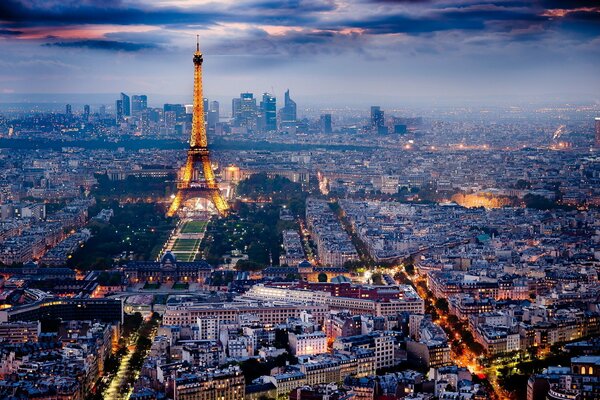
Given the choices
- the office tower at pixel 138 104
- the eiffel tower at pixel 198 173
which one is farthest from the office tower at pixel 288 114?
the eiffel tower at pixel 198 173

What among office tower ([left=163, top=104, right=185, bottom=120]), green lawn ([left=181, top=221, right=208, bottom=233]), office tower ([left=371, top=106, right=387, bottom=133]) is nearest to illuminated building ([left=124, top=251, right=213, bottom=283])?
green lawn ([left=181, top=221, right=208, bottom=233])

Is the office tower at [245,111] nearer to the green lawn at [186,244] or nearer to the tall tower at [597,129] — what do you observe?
the tall tower at [597,129]

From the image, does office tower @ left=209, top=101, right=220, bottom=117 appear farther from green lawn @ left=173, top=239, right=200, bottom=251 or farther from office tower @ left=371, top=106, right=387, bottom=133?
green lawn @ left=173, top=239, right=200, bottom=251

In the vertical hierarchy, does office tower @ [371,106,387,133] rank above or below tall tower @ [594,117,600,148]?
below

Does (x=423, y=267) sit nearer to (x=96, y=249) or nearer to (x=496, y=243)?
(x=496, y=243)

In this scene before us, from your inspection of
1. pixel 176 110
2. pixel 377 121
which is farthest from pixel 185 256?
pixel 176 110

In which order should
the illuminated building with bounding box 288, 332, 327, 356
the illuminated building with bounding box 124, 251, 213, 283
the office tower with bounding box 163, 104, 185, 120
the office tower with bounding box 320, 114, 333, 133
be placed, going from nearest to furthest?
Answer: 1. the illuminated building with bounding box 288, 332, 327, 356
2. the illuminated building with bounding box 124, 251, 213, 283
3. the office tower with bounding box 320, 114, 333, 133
4. the office tower with bounding box 163, 104, 185, 120

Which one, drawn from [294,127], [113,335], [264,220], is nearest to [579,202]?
[264,220]
